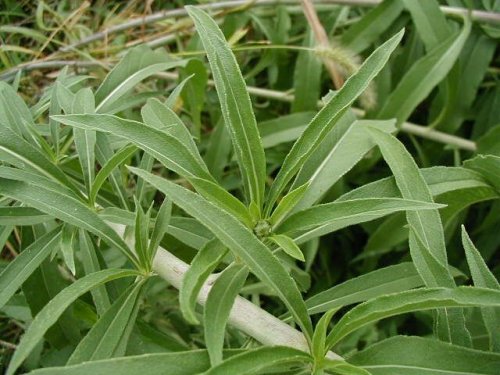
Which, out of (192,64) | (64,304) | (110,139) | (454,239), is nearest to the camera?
(64,304)

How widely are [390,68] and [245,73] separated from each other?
0.40 meters

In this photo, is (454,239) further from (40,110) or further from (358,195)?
(40,110)

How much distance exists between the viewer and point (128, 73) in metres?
1.17

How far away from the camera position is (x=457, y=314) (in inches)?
30.4

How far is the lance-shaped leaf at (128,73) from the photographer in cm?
109

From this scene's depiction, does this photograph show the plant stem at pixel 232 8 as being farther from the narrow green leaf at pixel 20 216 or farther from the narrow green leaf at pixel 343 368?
the narrow green leaf at pixel 343 368

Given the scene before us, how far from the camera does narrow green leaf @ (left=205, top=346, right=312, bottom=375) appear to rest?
0.61m

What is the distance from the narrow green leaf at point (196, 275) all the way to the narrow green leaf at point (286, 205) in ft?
0.33

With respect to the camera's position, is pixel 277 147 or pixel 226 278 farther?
pixel 277 147

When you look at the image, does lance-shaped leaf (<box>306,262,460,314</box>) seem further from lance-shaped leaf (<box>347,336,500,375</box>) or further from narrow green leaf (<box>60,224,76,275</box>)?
narrow green leaf (<box>60,224,76,275</box>)

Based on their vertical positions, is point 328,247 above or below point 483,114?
below

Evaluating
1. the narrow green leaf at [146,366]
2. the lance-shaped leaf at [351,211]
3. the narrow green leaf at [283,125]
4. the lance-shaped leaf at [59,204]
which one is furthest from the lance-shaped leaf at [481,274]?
the narrow green leaf at [283,125]

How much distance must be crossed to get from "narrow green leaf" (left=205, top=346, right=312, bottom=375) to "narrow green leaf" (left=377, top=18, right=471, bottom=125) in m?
0.81

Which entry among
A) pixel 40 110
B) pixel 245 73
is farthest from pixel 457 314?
pixel 245 73
